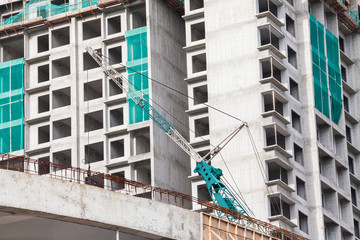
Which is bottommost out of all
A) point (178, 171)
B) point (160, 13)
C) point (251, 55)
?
point (178, 171)

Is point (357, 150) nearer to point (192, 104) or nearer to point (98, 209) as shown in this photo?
point (192, 104)

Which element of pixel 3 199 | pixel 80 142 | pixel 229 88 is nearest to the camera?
pixel 3 199

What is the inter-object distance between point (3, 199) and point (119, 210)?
224 inches

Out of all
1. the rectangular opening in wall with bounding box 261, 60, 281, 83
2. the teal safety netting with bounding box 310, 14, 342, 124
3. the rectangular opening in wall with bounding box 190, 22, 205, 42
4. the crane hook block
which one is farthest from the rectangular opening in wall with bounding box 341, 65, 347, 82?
the crane hook block

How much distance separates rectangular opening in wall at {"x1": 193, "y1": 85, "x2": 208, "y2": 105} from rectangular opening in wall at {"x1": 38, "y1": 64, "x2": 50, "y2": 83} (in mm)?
16421

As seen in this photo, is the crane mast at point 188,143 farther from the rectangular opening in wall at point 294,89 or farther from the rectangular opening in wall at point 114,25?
the rectangular opening in wall at point 294,89

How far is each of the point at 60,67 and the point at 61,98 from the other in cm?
305

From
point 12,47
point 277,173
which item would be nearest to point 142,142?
point 277,173

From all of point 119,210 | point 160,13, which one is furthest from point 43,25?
point 119,210

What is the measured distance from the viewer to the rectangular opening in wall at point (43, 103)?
109438 mm

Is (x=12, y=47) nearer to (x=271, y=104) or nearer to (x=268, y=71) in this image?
(x=268, y=71)

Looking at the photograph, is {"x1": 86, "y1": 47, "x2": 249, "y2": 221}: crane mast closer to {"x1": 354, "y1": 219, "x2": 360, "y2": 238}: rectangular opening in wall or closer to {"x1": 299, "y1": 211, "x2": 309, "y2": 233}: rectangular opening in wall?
{"x1": 299, "y1": 211, "x2": 309, "y2": 233}: rectangular opening in wall

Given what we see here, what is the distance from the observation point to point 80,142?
4131 inches

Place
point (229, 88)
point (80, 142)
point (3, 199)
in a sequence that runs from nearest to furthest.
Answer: point (3, 199) → point (229, 88) → point (80, 142)
